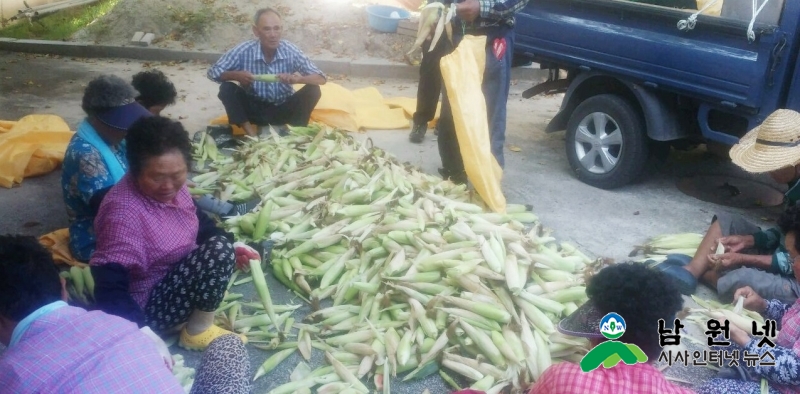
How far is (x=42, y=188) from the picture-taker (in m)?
5.30

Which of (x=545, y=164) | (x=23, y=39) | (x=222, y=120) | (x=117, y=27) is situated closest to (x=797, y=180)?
(x=545, y=164)

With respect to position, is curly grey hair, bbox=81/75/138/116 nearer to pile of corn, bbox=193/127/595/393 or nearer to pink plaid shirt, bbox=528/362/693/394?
pile of corn, bbox=193/127/595/393

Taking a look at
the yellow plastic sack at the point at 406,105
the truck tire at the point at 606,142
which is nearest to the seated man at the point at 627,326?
the truck tire at the point at 606,142

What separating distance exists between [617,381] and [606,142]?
4075 millimetres

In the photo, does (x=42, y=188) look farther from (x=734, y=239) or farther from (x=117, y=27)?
(x=117, y=27)

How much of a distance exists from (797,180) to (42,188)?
17.7 feet

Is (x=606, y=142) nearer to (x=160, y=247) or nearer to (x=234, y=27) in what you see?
(x=160, y=247)

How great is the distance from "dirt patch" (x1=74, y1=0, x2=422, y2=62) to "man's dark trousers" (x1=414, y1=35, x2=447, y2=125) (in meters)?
3.77

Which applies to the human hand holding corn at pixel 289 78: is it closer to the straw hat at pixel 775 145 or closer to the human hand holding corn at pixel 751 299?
the straw hat at pixel 775 145

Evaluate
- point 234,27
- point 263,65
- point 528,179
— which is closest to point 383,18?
point 234,27

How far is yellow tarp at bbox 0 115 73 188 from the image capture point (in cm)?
532

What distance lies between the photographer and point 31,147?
5500mm

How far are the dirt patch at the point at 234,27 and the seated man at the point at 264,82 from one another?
387 cm

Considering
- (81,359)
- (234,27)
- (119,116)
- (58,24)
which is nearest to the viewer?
(81,359)
